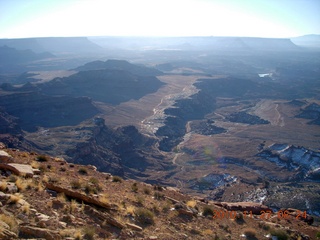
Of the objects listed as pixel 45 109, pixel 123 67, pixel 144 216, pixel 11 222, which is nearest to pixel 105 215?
pixel 144 216

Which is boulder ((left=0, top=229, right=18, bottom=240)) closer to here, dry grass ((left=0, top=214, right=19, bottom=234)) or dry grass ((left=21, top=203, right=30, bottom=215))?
dry grass ((left=0, top=214, right=19, bottom=234))

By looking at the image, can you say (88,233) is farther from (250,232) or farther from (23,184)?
(250,232)

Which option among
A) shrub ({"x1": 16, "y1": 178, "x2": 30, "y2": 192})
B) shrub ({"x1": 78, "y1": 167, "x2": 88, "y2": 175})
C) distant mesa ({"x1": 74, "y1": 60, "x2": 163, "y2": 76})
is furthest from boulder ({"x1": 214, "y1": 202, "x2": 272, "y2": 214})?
distant mesa ({"x1": 74, "y1": 60, "x2": 163, "y2": 76})

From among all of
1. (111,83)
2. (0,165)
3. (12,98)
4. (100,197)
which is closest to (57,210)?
(100,197)

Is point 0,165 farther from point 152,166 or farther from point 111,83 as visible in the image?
point 111,83

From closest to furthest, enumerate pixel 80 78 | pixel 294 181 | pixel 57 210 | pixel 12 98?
pixel 57 210 < pixel 294 181 < pixel 12 98 < pixel 80 78

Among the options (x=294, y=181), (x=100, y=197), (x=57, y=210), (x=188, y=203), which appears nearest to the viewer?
(x=57, y=210)
